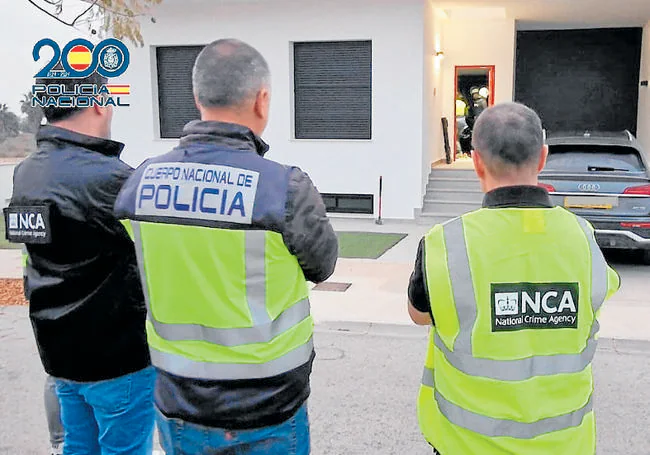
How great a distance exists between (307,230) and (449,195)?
1202cm

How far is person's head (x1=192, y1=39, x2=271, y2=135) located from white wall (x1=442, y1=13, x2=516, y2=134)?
47.4 feet

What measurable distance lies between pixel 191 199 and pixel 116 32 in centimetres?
733

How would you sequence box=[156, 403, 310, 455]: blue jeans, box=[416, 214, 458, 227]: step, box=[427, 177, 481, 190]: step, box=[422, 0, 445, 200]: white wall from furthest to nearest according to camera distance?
box=[427, 177, 481, 190]: step
box=[422, 0, 445, 200]: white wall
box=[416, 214, 458, 227]: step
box=[156, 403, 310, 455]: blue jeans

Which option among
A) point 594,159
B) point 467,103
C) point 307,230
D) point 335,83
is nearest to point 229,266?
point 307,230

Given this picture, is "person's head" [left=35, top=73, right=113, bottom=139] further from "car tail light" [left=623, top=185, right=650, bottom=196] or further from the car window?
"car tail light" [left=623, top=185, right=650, bottom=196]

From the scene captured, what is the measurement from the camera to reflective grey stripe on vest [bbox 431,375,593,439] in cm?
193

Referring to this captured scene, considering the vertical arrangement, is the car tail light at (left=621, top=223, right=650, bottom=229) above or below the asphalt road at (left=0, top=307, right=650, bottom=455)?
above

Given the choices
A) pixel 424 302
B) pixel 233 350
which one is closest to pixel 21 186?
pixel 233 350

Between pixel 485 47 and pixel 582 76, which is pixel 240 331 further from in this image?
pixel 582 76

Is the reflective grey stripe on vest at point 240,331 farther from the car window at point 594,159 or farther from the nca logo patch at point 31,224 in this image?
the car window at point 594,159

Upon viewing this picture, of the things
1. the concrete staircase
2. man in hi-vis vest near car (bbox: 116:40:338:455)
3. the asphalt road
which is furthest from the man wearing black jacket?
the concrete staircase

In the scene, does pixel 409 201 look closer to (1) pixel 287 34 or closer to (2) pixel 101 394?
(1) pixel 287 34

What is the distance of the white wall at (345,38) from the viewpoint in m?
12.9

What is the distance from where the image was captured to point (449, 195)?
1370 cm
